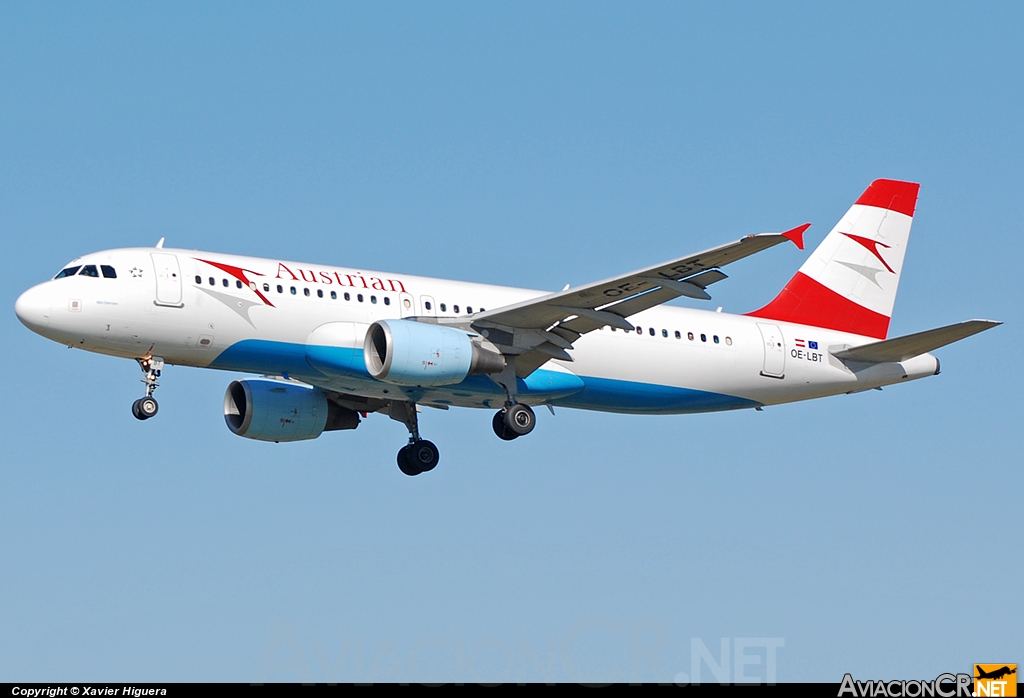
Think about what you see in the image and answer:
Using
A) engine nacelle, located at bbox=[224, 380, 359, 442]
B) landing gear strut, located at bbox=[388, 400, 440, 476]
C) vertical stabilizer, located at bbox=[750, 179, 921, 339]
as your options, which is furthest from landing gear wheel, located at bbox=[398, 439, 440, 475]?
vertical stabilizer, located at bbox=[750, 179, 921, 339]

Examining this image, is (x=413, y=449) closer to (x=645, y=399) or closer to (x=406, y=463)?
(x=406, y=463)

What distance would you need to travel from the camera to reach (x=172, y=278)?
3597 centimetres

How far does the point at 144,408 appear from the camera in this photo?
3594cm

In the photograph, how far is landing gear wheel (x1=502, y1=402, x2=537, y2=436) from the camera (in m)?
38.5

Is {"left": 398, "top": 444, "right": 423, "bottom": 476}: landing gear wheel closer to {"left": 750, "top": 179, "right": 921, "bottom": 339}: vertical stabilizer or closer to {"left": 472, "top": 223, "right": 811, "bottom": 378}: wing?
{"left": 472, "top": 223, "right": 811, "bottom": 378}: wing

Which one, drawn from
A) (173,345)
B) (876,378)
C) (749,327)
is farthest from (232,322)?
(876,378)

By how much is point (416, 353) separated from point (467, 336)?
72.7 inches

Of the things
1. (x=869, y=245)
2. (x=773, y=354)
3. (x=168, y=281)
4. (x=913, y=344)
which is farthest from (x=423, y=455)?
(x=869, y=245)

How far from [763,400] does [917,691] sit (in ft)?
59.7

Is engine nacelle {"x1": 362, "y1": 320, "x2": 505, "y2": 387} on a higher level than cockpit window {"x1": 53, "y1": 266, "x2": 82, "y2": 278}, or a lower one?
lower

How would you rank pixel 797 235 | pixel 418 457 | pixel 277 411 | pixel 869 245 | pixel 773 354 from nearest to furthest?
pixel 797 235 < pixel 277 411 < pixel 773 354 < pixel 418 457 < pixel 869 245

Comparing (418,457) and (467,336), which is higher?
(467,336)

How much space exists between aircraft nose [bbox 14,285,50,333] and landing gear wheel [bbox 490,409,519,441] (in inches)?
445

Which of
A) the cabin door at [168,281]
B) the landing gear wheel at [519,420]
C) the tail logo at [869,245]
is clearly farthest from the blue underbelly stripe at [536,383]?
the tail logo at [869,245]
